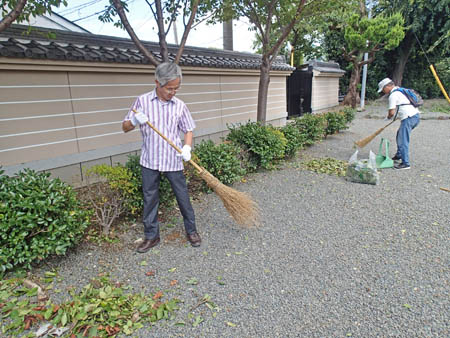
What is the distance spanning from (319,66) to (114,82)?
11.8 m

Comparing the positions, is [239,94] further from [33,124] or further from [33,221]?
[33,221]

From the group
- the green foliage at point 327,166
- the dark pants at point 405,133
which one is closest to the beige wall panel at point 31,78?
the green foliage at point 327,166

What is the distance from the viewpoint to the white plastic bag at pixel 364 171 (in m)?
4.81

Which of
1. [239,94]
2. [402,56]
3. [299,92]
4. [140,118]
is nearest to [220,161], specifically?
[140,118]

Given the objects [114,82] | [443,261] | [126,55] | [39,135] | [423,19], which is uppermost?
[423,19]

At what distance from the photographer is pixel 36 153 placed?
415 centimetres

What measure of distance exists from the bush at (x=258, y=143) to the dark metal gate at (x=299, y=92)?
6952mm

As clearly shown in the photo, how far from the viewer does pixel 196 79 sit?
255 inches

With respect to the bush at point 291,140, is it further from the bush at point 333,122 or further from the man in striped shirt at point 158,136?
the man in striped shirt at point 158,136

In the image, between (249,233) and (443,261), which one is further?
(249,233)

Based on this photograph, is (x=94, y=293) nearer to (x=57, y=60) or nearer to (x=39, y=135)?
(x=39, y=135)

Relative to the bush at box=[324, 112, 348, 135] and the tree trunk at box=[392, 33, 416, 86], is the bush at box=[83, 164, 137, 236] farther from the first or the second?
the tree trunk at box=[392, 33, 416, 86]

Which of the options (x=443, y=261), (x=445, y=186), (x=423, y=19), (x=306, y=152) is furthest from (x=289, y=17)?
(x=423, y=19)

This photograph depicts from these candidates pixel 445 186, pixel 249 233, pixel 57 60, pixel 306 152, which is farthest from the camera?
A: pixel 306 152
